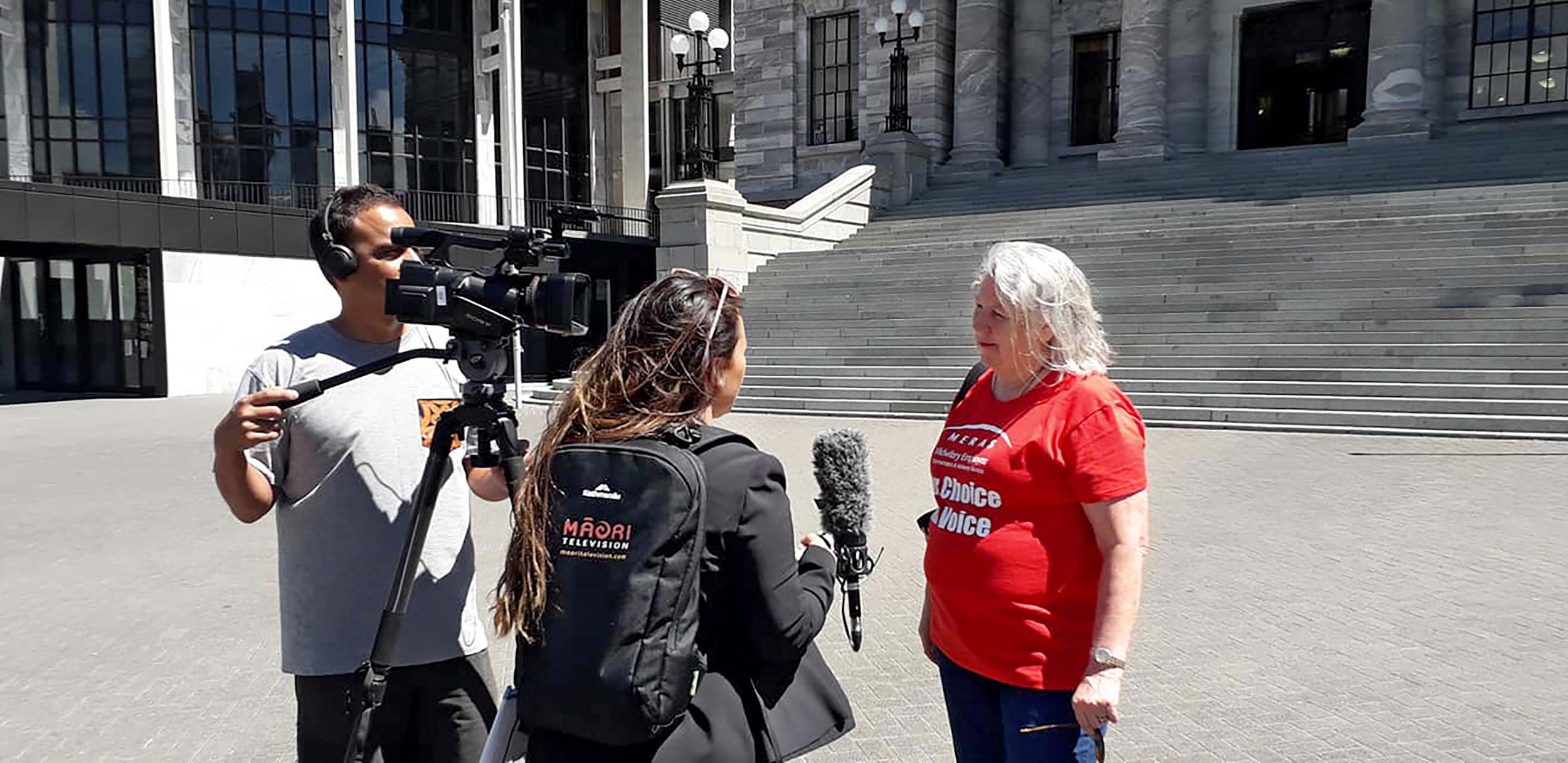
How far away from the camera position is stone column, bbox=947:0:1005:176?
87.6 ft

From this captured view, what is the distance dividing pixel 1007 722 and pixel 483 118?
1345 inches

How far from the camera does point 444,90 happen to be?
110ft

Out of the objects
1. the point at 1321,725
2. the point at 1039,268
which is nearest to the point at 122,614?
the point at 1039,268

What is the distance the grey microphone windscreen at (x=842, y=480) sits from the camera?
2.12 meters

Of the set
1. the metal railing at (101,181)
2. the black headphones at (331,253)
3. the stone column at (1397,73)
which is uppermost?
the stone column at (1397,73)

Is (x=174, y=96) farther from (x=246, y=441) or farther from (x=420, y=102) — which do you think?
(x=246, y=441)

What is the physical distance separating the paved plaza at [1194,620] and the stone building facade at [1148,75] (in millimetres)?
15993

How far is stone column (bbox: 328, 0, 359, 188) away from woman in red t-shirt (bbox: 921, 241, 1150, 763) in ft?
99.7

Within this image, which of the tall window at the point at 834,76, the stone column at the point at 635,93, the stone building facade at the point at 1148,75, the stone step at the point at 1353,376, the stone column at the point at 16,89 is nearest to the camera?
the stone step at the point at 1353,376

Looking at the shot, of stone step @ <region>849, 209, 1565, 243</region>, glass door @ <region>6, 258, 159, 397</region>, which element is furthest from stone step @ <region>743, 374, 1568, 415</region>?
glass door @ <region>6, 258, 159, 397</region>

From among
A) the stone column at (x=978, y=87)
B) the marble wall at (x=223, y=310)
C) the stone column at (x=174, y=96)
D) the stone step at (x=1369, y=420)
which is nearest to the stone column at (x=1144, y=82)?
the stone column at (x=978, y=87)

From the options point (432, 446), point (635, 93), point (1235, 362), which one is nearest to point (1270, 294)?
point (1235, 362)

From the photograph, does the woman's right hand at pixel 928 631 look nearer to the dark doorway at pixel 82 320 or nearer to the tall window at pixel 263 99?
the dark doorway at pixel 82 320

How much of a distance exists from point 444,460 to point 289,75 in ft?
105
